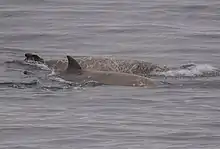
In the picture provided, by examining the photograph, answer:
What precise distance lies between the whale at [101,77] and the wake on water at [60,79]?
162 mm

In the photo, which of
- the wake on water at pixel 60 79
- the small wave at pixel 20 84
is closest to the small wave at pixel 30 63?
the wake on water at pixel 60 79

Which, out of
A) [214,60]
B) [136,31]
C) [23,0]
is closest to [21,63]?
[214,60]

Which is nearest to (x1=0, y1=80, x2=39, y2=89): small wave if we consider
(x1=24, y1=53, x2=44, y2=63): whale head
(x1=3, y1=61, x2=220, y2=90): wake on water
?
(x1=3, y1=61, x2=220, y2=90): wake on water

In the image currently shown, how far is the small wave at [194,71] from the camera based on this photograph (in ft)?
60.2

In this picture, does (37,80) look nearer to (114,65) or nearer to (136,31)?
(114,65)

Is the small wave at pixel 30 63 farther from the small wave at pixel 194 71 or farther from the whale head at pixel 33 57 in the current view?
the small wave at pixel 194 71

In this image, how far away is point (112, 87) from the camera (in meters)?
16.7

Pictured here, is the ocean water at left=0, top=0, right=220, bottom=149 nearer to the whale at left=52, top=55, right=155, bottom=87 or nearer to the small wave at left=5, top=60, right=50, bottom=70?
the small wave at left=5, top=60, right=50, bottom=70

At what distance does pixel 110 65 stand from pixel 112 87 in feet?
10.2

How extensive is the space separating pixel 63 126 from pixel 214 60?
7.76m

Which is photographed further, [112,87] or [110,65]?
[110,65]

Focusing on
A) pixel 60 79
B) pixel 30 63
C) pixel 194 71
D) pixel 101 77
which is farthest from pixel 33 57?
pixel 194 71

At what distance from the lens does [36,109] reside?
47.0 ft

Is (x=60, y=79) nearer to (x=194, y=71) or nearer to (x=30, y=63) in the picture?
(x=30, y=63)
